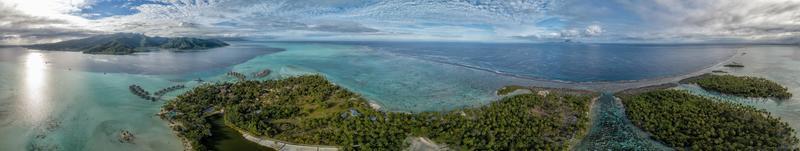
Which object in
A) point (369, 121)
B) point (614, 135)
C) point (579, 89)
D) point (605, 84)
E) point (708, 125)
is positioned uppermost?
point (605, 84)

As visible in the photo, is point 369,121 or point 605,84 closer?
point 369,121

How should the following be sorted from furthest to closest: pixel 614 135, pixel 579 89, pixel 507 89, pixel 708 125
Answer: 1. pixel 579 89
2. pixel 507 89
3. pixel 614 135
4. pixel 708 125

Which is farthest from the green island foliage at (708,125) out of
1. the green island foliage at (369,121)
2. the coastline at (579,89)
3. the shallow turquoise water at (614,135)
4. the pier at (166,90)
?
the pier at (166,90)

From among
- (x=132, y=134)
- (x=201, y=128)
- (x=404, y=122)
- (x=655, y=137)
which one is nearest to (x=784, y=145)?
(x=655, y=137)

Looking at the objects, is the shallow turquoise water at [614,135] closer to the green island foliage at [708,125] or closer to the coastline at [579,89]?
the coastline at [579,89]

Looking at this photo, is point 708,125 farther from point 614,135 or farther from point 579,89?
point 579,89

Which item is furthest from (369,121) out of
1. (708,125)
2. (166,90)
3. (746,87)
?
(746,87)

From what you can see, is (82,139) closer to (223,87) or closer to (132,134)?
(132,134)
